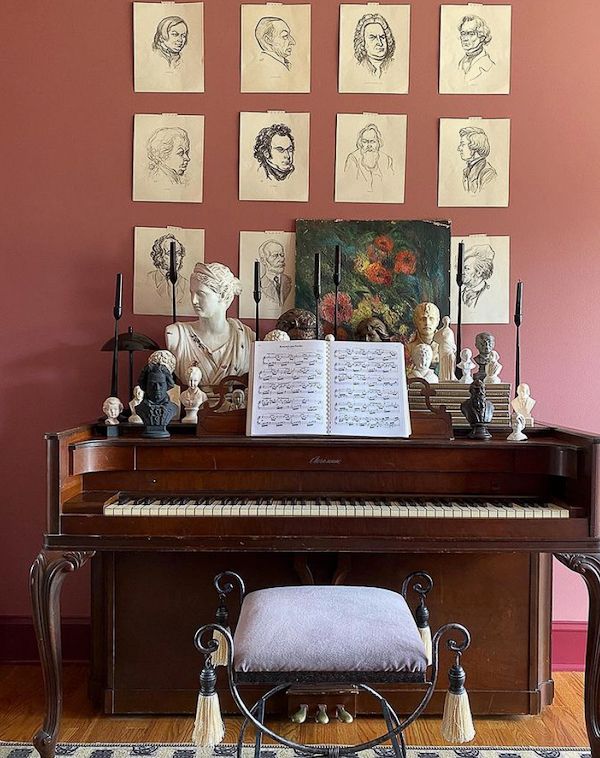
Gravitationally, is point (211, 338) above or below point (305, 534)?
above

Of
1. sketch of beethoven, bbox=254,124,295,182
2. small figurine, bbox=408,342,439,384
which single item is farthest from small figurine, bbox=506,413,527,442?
sketch of beethoven, bbox=254,124,295,182

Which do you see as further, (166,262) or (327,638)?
(166,262)

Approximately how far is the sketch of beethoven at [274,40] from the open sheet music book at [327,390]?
147 centimetres

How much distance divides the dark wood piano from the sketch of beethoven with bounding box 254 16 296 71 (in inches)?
69.5

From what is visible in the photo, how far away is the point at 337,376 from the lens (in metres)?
2.36

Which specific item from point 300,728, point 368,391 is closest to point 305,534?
point 368,391

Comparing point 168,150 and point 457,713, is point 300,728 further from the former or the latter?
point 168,150

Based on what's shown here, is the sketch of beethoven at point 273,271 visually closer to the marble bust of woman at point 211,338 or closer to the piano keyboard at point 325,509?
the marble bust of woman at point 211,338

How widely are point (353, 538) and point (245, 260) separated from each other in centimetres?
146

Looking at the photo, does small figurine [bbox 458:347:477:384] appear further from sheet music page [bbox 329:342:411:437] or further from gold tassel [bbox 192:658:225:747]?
gold tassel [bbox 192:658:225:747]

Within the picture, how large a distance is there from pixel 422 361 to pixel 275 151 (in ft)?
4.00

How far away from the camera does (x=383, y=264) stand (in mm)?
3049

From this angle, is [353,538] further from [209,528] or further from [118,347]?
[118,347]

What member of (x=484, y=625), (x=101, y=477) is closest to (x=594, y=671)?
(x=484, y=625)
